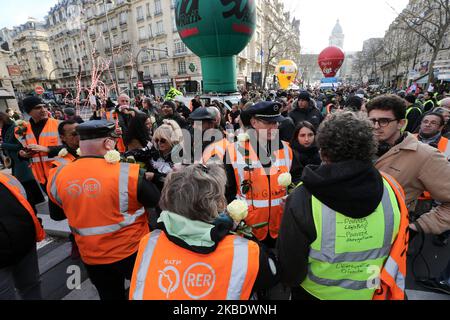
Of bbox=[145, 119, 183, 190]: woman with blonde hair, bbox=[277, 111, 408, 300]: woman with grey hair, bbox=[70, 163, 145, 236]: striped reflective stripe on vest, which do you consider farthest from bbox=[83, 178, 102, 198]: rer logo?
bbox=[277, 111, 408, 300]: woman with grey hair

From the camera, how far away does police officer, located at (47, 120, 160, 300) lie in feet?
5.95

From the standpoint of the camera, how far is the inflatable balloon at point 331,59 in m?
22.2

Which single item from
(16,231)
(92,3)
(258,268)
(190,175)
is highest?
(92,3)

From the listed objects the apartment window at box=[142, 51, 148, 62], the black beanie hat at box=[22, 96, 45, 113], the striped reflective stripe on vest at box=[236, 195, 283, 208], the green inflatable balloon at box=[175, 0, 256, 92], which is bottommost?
the striped reflective stripe on vest at box=[236, 195, 283, 208]

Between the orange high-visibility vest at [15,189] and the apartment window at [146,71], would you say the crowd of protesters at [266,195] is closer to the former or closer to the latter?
the orange high-visibility vest at [15,189]

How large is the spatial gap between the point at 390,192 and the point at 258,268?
0.87m

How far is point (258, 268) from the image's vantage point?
116 cm

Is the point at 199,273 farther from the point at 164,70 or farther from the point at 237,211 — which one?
the point at 164,70

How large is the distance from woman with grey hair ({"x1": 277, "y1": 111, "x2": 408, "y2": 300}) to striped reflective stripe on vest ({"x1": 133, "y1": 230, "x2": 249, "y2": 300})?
35 centimetres

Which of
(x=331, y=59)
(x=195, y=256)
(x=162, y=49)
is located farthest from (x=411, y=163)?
(x=162, y=49)

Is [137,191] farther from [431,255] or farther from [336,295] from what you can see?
[431,255]

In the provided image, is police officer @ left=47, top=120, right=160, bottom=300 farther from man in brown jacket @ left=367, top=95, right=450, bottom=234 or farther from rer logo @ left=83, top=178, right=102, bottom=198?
man in brown jacket @ left=367, top=95, right=450, bottom=234
